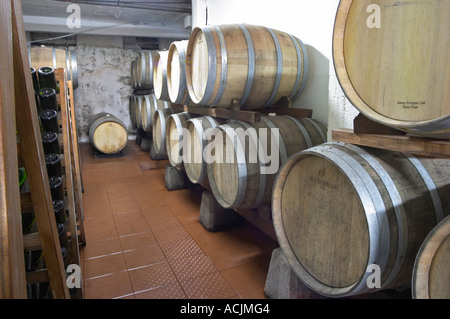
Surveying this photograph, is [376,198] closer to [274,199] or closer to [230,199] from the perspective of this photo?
[274,199]

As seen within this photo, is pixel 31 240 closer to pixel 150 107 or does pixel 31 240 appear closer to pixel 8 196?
pixel 8 196

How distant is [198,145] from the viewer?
11.1 feet

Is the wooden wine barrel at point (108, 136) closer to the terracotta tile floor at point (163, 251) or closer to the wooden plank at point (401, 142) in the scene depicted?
the terracotta tile floor at point (163, 251)

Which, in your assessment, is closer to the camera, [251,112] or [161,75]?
[251,112]

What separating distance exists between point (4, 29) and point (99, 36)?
931 centimetres

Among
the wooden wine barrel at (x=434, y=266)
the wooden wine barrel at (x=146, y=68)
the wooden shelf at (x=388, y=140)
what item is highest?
the wooden wine barrel at (x=146, y=68)

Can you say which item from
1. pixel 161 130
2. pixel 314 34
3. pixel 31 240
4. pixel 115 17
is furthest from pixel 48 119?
pixel 115 17

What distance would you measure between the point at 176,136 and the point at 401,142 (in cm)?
325

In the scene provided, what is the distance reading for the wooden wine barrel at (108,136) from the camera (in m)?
6.86

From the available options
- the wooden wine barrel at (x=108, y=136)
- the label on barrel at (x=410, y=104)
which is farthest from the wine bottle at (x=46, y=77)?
the wooden wine barrel at (x=108, y=136)

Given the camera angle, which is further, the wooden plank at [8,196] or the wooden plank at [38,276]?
the wooden plank at [38,276]

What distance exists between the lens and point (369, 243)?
54.2 inches

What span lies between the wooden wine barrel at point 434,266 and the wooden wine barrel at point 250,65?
202 centimetres

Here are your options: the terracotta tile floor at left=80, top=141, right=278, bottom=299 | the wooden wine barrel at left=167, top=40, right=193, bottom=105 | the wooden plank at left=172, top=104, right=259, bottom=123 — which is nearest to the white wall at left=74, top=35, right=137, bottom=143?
the terracotta tile floor at left=80, top=141, right=278, bottom=299
